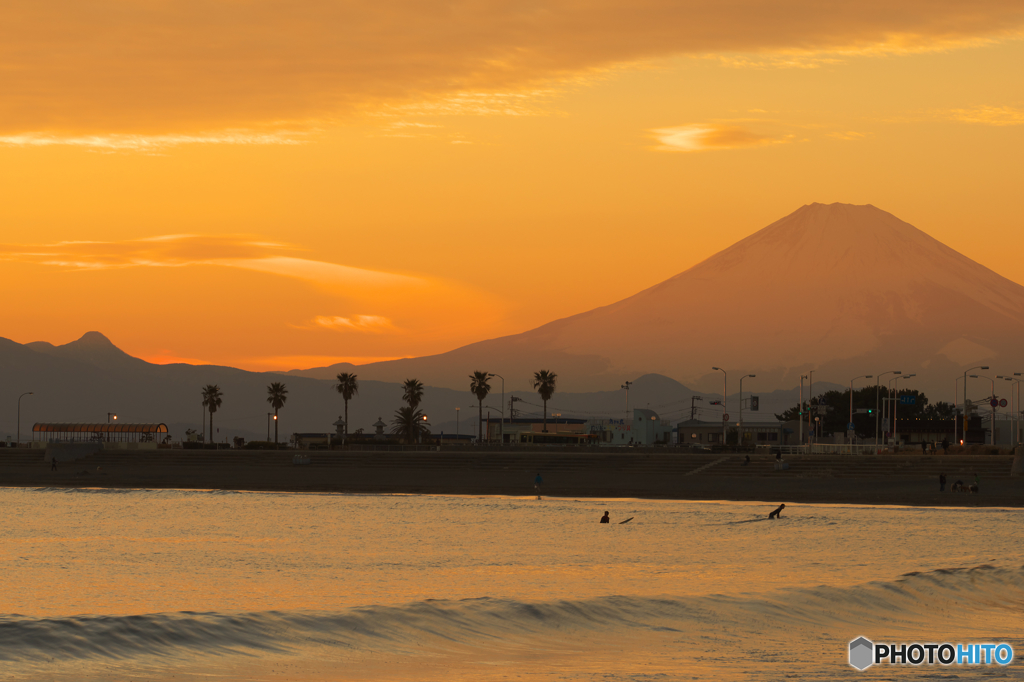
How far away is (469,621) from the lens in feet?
86.1

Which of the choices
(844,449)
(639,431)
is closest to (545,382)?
(639,431)

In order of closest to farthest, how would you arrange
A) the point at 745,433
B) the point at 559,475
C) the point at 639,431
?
the point at 559,475
the point at 745,433
the point at 639,431

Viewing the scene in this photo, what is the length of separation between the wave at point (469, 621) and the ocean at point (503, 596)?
0.10 m

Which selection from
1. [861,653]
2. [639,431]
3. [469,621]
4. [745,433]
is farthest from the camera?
[639,431]

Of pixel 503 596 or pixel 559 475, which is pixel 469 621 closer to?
pixel 503 596

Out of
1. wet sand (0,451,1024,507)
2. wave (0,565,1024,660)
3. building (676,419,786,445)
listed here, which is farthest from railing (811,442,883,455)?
building (676,419,786,445)

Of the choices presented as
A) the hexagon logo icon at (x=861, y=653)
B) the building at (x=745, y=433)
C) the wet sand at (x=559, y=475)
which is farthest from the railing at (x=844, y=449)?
the building at (x=745, y=433)

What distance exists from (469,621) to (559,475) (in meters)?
55.1

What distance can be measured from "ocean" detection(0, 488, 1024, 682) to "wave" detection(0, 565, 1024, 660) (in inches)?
3.8

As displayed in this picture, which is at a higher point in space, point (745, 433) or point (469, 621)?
point (745, 433)

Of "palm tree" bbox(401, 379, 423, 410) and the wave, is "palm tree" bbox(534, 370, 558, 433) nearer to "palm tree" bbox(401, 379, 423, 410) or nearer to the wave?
"palm tree" bbox(401, 379, 423, 410)

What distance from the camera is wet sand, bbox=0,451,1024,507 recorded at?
66.5 metres

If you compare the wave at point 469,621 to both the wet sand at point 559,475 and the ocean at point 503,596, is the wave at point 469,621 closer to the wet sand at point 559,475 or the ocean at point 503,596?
the ocean at point 503,596

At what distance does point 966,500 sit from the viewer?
191ft
